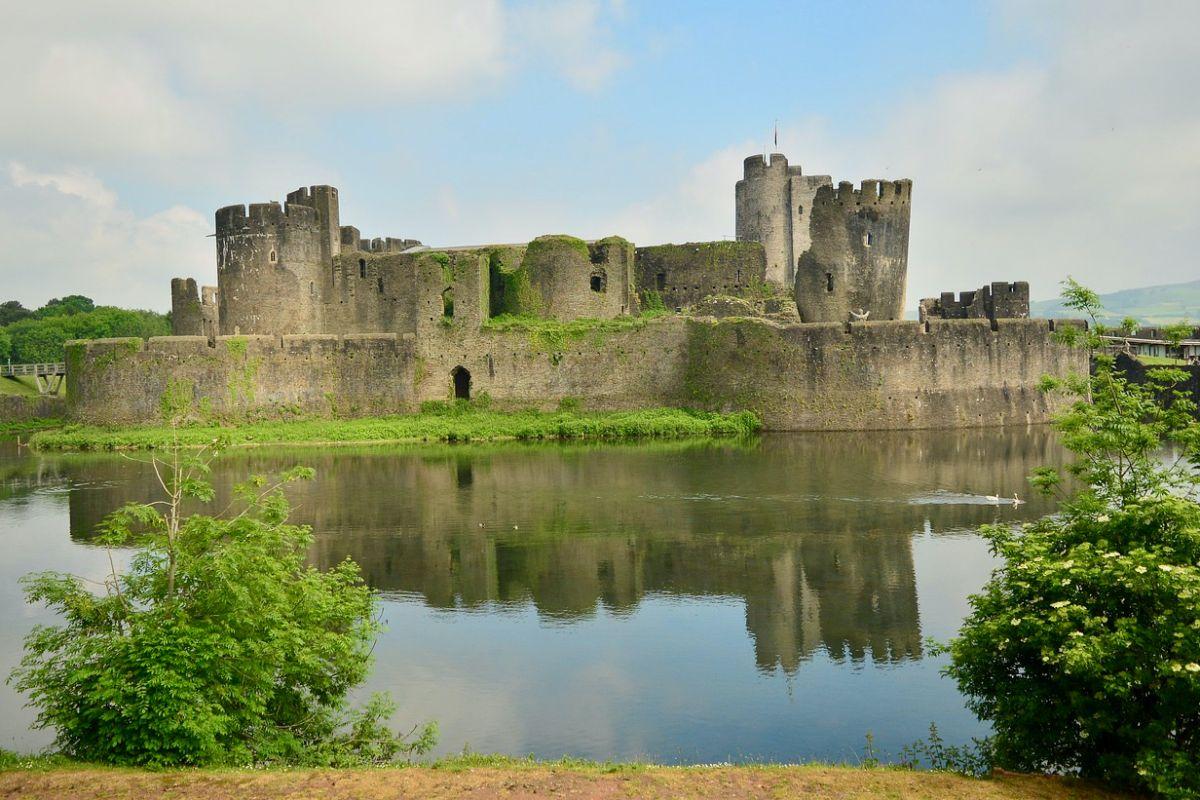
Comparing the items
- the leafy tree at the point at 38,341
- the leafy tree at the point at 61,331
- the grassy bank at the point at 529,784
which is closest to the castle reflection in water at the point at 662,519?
the grassy bank at the point at 529,784

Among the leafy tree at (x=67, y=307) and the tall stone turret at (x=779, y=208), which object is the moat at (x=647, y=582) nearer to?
the tall stone turret at (x=779, y=208)

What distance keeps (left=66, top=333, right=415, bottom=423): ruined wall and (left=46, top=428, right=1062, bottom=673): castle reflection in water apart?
16.3ft

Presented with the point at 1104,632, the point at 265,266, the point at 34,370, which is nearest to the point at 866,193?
the point at 265,266

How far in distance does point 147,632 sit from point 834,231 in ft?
99.5

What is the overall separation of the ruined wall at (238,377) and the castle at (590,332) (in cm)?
6

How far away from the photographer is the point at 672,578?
15016mm

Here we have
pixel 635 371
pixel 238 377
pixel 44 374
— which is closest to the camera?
pixel 238 377

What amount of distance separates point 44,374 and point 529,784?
1833 inches

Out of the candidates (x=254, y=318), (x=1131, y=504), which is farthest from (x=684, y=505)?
(x=254, y=318)

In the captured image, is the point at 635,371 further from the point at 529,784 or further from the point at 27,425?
the point at 529,784

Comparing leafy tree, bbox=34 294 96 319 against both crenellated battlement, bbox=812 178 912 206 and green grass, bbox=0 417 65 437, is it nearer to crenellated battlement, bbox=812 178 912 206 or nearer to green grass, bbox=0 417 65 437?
green grass, bbox=0 417 65 437

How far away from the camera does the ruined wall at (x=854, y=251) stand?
36062 millimetres

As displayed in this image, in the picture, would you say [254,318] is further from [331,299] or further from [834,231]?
[834,231]

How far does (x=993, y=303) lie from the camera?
125ft
